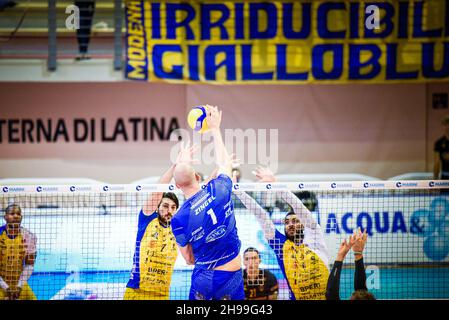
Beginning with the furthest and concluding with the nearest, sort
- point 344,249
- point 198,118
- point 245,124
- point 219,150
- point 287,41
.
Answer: point 245,124 < point 287,41 < point 344,249 < point 198,118 < point 219,150

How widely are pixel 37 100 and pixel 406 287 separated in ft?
29.3

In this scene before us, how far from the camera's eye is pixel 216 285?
6.16 m

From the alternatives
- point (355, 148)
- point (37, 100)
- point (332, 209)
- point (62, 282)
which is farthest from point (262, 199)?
point (37, 100)

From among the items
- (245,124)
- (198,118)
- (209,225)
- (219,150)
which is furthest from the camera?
(245,124)

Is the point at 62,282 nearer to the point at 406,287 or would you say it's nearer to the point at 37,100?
the point at 406,287

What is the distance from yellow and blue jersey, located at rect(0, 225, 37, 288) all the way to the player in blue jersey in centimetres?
213

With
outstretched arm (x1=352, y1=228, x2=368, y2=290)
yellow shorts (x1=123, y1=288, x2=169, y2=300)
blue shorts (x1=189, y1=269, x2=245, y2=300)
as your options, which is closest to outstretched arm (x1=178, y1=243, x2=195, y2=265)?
blue shorts (x1=189, y1=269, x2=245, y2=300)

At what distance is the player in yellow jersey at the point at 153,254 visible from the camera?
6.93 meters

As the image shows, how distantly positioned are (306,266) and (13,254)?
3225 millimetres

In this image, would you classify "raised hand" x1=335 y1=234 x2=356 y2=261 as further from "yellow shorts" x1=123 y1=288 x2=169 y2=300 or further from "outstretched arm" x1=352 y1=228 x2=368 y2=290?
"yellow shorts" x1=123 y1=288 x2=169 y2=300

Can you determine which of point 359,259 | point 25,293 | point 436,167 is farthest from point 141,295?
point 436,167

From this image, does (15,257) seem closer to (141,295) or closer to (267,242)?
(141,295)

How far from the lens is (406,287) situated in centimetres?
870
